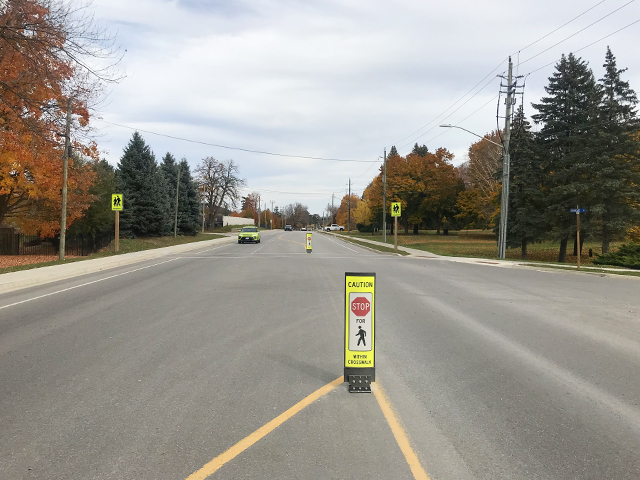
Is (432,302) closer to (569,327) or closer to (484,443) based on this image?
(569,327)

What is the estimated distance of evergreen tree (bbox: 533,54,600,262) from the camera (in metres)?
29.4

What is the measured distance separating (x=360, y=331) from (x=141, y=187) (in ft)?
136

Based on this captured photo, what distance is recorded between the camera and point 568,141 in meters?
31.4

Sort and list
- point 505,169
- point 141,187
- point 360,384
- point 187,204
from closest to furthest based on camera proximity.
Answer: point 360,384
point 505,169
point 141,187
point 187,204

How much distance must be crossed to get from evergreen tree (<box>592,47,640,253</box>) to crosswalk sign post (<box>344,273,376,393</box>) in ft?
91.7

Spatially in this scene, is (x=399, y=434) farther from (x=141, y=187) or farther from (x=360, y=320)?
(x=141, y=187)

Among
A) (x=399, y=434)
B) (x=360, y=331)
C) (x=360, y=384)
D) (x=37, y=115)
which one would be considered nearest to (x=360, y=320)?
(x=360, y=331)

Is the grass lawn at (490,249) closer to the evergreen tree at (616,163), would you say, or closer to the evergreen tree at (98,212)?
the evergreen tree at (616,163)

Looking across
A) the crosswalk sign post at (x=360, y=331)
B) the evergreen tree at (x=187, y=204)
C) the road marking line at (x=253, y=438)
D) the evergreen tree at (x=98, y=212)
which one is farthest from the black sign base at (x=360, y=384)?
the evergreen tree at (x=187, y=204)

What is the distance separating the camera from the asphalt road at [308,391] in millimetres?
3467

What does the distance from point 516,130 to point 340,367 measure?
109 ft

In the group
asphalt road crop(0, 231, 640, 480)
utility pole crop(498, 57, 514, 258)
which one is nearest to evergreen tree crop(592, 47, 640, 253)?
utility pole crop(498, 57, 514, 258)

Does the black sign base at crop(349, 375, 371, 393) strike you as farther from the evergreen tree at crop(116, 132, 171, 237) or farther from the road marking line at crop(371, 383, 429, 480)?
the evergreen tree at crop(116, 132, 171, 237)

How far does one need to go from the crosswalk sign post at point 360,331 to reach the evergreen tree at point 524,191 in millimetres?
30408
